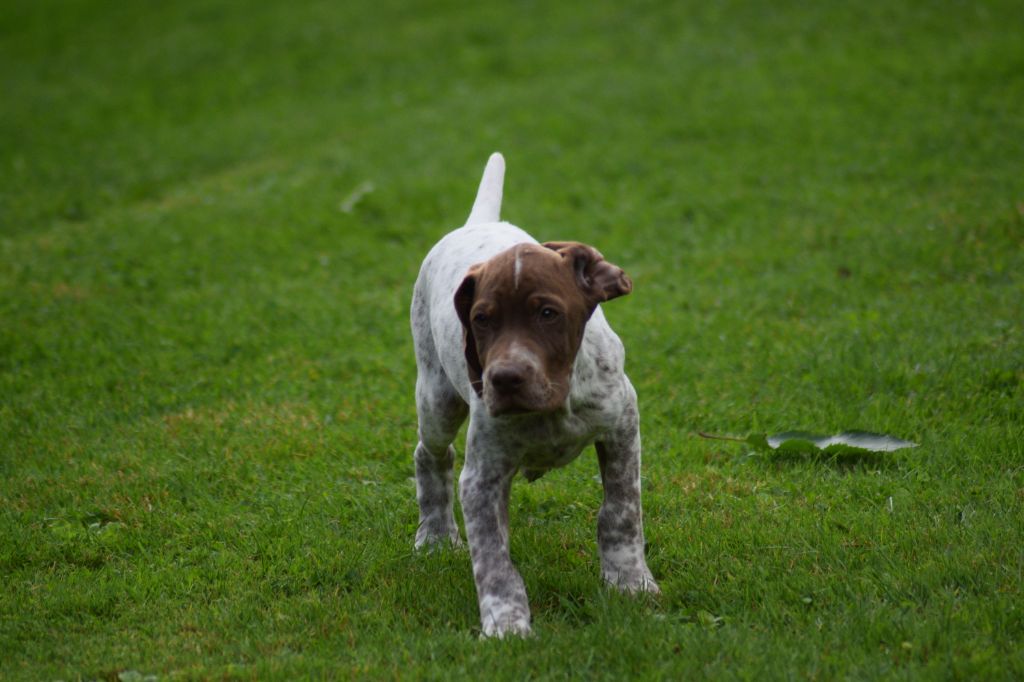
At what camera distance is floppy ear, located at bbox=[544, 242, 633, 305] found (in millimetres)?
4406

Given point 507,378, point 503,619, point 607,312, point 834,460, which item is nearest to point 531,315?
point 507,378

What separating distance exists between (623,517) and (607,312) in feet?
14.8

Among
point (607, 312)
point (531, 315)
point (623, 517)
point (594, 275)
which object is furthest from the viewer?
point (607, 312)

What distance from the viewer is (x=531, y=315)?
13.9 ft

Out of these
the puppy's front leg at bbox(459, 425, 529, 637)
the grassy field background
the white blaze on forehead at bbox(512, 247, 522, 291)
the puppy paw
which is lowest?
the grassy field background

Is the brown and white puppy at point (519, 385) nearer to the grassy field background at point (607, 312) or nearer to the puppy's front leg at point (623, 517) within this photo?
the puppy's front leg at point (623, 517)

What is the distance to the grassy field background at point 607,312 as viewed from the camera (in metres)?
4.69

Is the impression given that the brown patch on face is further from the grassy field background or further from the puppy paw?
the grassy field background

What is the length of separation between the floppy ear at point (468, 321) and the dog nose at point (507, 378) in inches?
13.5

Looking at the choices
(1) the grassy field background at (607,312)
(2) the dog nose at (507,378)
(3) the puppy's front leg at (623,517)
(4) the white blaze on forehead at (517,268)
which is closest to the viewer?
(2) the dog nose at (507,378)

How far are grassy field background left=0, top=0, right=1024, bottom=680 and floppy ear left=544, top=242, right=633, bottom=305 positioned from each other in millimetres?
1327

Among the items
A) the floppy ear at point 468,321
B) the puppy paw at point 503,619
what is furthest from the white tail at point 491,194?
the puppy paw at point 503,619

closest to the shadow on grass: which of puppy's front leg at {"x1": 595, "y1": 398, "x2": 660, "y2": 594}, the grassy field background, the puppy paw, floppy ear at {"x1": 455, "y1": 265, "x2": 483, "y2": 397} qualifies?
the grassy field background

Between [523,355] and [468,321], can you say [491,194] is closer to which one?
[468,321]
